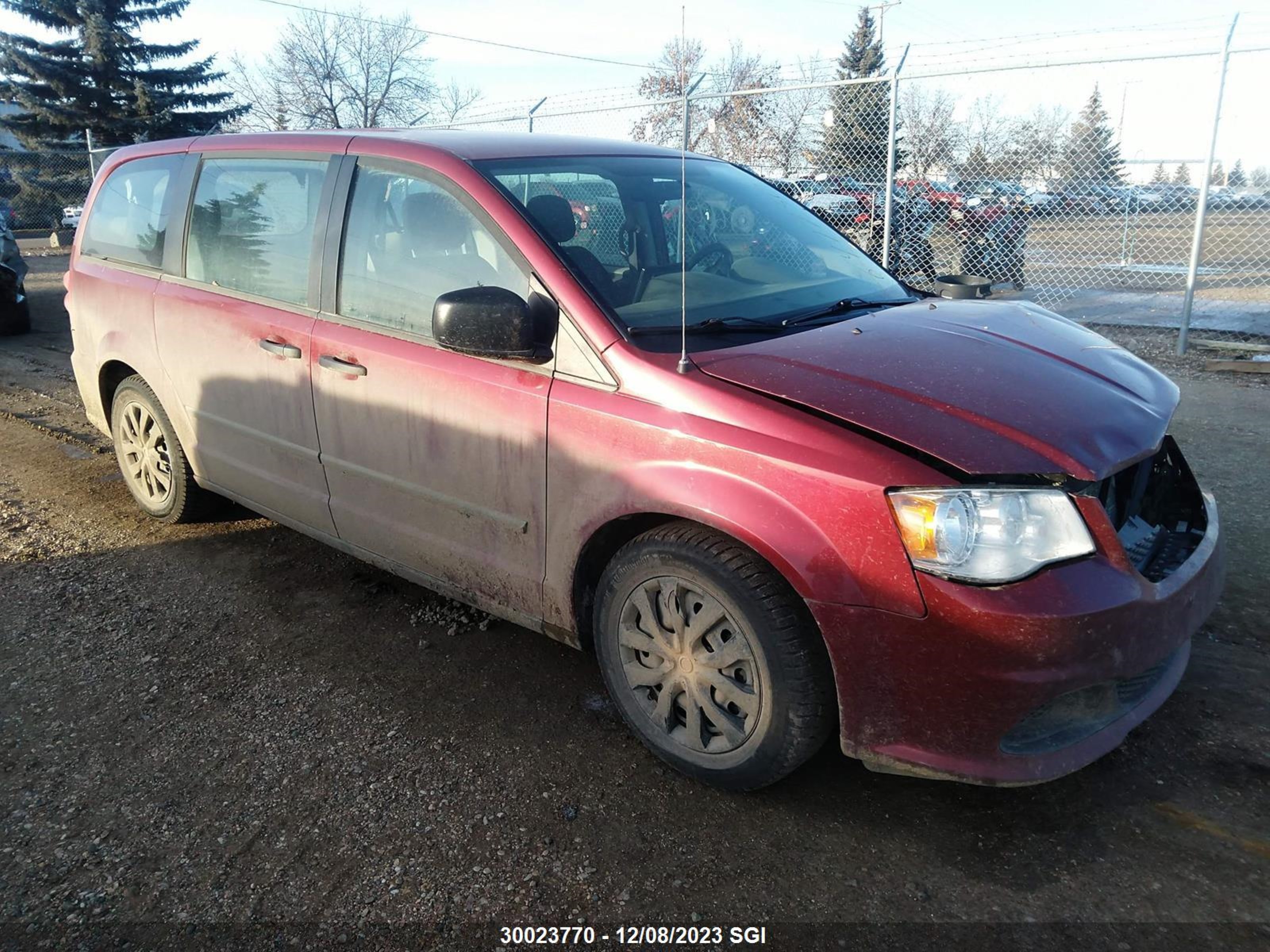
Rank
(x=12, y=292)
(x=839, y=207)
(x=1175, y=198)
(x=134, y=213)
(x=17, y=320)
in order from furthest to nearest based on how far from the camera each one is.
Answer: (x=1175, y=198) < (x=839, y=207) < (x=17, y=320) < (x=12, y=292) < (x=134, y=213)

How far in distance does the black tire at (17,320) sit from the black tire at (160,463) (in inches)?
266

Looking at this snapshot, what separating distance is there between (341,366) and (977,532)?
2.25 metres

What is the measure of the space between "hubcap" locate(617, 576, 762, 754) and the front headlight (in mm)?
545

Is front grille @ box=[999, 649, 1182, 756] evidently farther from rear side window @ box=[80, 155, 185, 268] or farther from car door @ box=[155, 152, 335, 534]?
rear side window @ box=[80, 155, 185, 268]

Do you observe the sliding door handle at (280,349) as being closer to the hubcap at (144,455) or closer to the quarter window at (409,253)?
the quarter window at (409,253)

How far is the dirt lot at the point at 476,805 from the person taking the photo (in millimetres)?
2227

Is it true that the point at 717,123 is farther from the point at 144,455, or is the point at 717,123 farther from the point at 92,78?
the point at 92,78

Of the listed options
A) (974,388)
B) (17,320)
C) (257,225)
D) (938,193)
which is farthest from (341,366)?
(938,193)

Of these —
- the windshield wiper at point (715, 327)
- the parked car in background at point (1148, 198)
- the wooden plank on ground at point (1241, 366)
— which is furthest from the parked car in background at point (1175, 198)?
the windshield wiper at point (715, 327)

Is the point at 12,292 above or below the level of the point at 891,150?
below

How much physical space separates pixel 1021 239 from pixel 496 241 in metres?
9.31

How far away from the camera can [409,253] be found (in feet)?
10.4

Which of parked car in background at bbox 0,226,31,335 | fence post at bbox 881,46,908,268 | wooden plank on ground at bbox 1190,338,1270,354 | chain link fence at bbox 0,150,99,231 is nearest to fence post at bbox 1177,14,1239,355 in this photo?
wooden plank on ground at bbox 1190,338,1270,354

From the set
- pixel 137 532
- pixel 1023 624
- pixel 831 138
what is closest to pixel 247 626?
pixel 137 532
